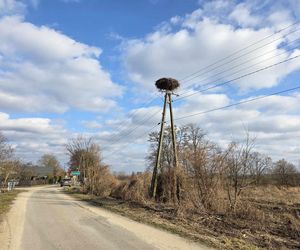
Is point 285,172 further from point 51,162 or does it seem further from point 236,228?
point 51,162

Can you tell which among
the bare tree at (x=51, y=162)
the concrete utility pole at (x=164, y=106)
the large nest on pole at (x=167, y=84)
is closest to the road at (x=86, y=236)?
the concrete utility pole at (x=164, y=106)

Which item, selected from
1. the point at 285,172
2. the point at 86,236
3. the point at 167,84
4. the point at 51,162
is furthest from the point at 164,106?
the point at 51,162

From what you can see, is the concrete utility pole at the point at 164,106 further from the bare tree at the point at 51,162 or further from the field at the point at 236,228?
the bare tree at the point at 51,162

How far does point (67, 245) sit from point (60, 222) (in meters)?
5.42

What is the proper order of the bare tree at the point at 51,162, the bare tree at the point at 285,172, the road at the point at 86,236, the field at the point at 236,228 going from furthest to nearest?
the bare tree at the point at 51,162
the bare tree at the point at 285,172
the field at the point at 236,228
the road at the point at 86,236

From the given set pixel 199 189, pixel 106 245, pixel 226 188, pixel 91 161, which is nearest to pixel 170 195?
pixel 199 189

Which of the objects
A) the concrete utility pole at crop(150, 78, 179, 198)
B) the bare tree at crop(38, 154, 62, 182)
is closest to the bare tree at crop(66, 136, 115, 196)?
the concrete utility pole at crop(150, 78, 179, 198)

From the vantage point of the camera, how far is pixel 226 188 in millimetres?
17312

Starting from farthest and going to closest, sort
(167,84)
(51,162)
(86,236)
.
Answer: (51,162) < (167,84) < (86,236)

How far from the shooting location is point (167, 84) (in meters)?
24.4

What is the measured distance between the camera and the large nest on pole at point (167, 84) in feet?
79.8

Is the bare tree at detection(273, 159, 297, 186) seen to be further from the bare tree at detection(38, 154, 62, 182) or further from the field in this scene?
the bare tree at detection(38, 154, 62, 182)

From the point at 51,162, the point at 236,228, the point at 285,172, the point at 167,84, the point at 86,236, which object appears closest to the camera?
the point at 86,236

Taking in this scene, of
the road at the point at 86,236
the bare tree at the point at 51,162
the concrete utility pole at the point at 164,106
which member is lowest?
the road at the point at 86,236
